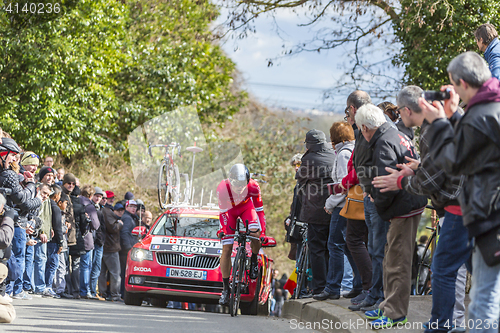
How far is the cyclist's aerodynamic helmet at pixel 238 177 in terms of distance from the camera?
8.91 meters

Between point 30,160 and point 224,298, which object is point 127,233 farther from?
point 224,298

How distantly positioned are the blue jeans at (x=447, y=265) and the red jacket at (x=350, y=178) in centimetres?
216

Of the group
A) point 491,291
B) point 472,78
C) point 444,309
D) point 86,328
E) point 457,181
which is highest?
point 472,78

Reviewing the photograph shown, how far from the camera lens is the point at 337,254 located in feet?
25.0

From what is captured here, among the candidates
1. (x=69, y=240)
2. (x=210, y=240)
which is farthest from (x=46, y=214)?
(x=210, y=240)

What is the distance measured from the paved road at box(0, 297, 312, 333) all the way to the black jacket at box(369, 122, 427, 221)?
83.2 inches

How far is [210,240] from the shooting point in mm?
10602

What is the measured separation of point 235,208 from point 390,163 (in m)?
3.77

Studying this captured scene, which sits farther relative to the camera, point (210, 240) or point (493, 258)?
point (210, 240)

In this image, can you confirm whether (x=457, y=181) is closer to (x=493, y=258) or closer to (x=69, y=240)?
(x=493, y=258)

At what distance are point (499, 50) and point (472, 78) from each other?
118 inches

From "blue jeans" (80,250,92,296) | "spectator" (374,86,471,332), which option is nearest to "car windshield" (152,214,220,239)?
"blue jeans" (80,250,92,296)

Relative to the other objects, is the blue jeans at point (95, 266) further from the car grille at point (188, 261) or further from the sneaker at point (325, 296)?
the sneaker at point (325, 296)

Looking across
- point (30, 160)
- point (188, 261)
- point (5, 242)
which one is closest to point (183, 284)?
point (188, 261)
